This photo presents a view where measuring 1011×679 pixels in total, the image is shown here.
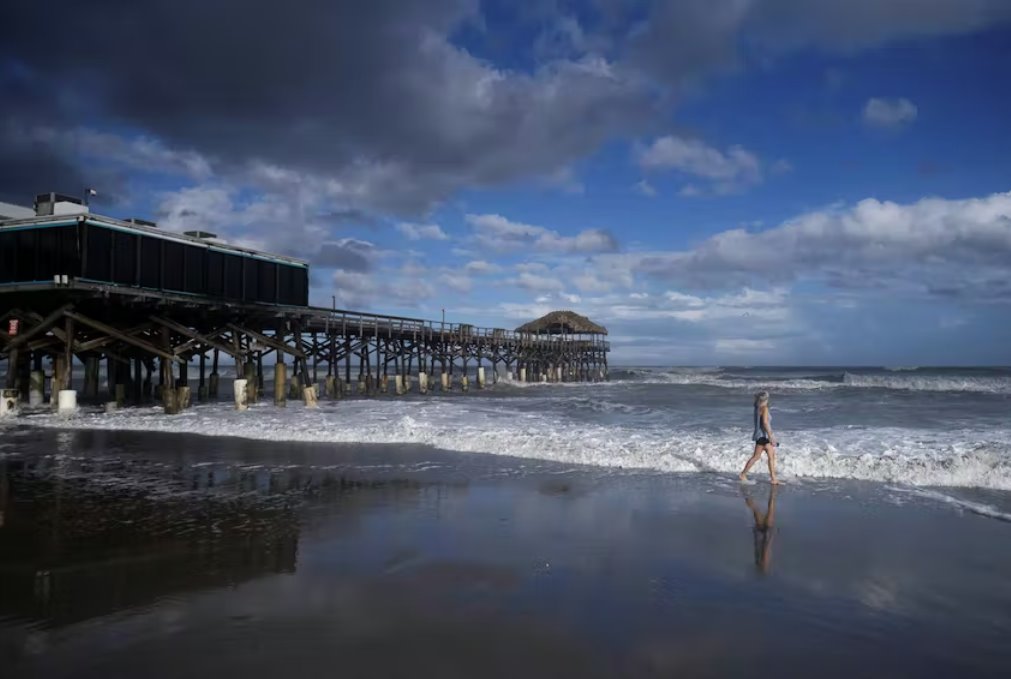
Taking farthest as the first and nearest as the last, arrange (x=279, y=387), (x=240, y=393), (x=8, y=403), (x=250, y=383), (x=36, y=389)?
(x=36, y=389) < (x=250, y=383) < (x=279, y=387) < (x=240, y=393) < (x=8, y=403)

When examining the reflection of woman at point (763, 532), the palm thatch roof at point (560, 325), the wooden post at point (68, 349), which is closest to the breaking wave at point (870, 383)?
the palm thatch roof at point (560, 325)

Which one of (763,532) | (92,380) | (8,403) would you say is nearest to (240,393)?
(8,403)

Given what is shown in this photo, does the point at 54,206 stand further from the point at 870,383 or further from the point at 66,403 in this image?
the point at 870,383

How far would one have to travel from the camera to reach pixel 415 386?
45.6 meters

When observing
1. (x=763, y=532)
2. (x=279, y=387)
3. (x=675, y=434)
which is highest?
(x=279, y=387)

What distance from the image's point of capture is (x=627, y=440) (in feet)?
45.9

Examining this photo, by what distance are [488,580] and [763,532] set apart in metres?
3.42

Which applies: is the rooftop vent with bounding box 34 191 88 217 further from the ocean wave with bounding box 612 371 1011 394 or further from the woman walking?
the ocean wave with bounding box 612 371 1011 394

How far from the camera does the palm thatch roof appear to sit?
200 ft

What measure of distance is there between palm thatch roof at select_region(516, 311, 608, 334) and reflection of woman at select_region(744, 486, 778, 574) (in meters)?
51.6

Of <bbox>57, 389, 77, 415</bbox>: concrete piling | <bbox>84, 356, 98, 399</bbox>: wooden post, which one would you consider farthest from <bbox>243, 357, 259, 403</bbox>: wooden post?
<bbox>84, 356, 98, 399</bbox>: wooden post

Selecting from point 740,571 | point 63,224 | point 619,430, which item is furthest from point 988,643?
point 63,224

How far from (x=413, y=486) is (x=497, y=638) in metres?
5.34

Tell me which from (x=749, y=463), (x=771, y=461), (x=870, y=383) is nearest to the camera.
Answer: (x=771, y=461)
